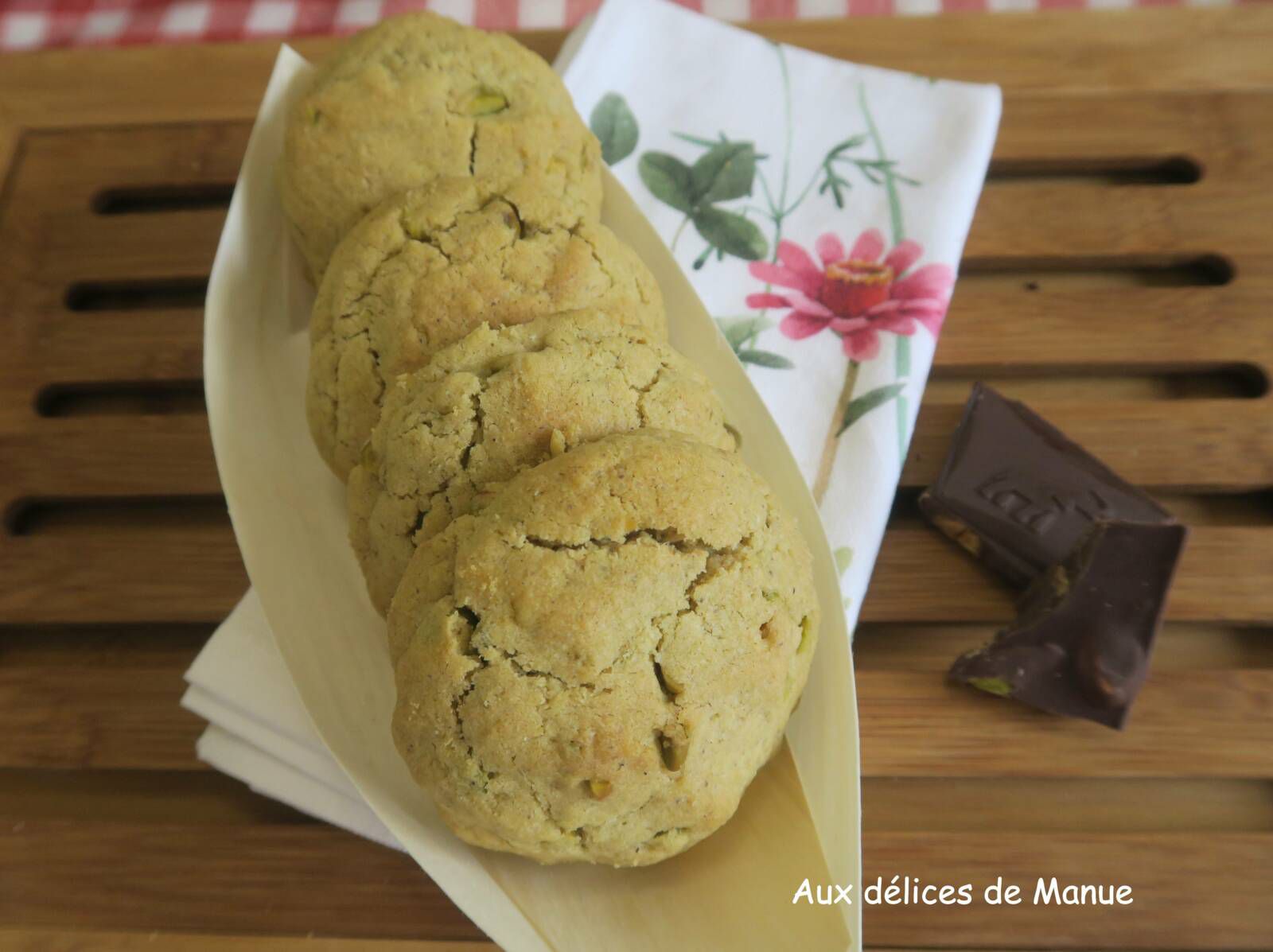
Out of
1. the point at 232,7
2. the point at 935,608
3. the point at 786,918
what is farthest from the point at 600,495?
the point at 232,7

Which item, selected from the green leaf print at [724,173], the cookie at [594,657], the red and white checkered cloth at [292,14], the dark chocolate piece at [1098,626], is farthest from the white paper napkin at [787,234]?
the red and white checkered cloth at [292,14]

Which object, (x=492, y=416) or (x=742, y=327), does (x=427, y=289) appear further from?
(x=742, y=327)

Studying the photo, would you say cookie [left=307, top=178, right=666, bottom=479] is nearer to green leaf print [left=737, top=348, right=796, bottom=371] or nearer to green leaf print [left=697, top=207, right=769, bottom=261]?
green leaf print [left=737, top=348, right=796, bottom=371]

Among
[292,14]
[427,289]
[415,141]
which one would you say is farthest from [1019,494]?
[292,14]

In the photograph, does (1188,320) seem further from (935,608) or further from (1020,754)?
(1020,754)

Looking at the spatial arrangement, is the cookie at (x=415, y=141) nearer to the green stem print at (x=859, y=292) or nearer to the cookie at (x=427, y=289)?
the cookie at (x=427, y=289)

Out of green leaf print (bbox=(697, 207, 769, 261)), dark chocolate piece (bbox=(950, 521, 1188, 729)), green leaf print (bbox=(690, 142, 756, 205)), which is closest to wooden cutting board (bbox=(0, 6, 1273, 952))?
dark chocolate piece (bbox=(950, 521, 1188, 729))
